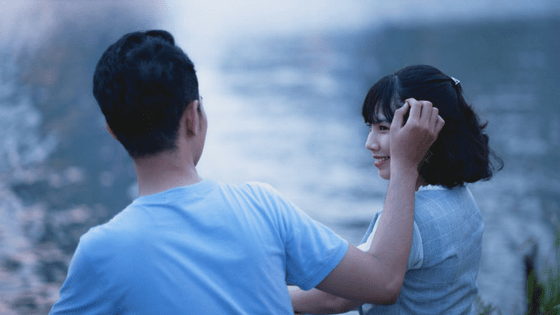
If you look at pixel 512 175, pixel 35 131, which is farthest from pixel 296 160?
pixel 35 131

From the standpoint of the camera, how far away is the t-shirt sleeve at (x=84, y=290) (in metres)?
1.45

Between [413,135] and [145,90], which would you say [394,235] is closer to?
[413,135]

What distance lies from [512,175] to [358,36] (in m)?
24.9

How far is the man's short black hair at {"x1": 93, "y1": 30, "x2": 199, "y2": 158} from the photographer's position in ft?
5.03

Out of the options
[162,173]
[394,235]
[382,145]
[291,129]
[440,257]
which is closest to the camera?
[162,173]

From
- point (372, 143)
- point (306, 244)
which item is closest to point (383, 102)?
point (372, 143)

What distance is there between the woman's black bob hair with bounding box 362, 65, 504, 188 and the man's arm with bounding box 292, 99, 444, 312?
0.95ft

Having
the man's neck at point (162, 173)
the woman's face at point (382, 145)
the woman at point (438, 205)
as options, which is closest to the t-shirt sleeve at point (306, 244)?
the man's neck at point (162, 173)

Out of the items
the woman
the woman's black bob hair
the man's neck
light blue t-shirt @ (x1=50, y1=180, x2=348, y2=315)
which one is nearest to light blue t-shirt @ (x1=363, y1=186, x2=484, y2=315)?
the woman

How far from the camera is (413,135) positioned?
6.06ft

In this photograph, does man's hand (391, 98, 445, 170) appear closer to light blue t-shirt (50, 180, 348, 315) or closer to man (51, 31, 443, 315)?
man (51, 31, 443, 315)

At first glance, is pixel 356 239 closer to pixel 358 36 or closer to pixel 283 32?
pixel 358 36

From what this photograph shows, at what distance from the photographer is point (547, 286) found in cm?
345

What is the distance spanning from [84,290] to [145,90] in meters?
0.50
